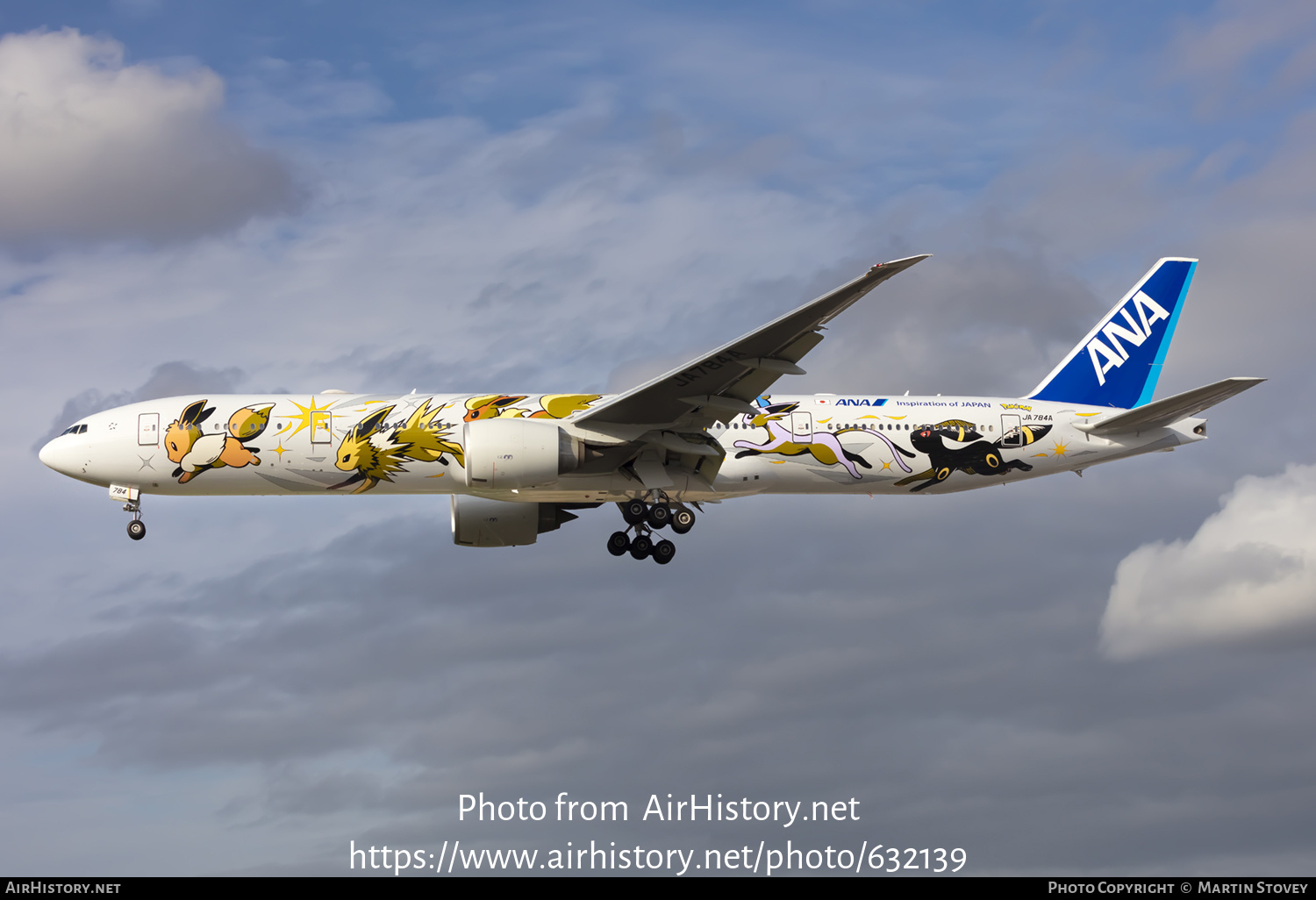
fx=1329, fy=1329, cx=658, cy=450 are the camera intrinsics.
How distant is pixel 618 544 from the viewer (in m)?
33.8

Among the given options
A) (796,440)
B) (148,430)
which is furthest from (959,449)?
(148,430)

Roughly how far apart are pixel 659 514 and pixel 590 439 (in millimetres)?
3277

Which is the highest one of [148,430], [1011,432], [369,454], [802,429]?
[1011,432]

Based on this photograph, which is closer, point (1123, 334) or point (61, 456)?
point (61, 456)

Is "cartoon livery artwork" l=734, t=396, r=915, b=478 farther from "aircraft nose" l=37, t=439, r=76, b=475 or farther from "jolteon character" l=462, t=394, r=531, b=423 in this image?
"aircraft nose" l=37, t=439, r=76, b=475

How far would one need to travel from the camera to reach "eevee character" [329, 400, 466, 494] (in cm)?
3183

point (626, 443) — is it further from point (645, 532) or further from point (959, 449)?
point (959, 449)

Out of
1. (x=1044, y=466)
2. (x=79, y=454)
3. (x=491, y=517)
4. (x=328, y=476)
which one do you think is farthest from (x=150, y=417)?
(x=1044, y=466)

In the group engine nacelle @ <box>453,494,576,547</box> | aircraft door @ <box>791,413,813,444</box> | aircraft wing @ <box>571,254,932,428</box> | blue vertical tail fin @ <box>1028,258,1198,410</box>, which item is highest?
blue vertical tail fin @ <box>1028,258,1198,410</box>

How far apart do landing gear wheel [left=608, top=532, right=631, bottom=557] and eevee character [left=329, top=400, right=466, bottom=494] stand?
4481 mm

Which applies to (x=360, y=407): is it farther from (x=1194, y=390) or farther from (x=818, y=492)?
(x=1194, y=390)

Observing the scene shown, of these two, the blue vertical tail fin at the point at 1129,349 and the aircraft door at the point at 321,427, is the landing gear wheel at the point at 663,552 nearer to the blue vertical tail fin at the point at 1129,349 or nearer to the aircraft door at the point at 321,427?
the aircraft door at the point at 321,427

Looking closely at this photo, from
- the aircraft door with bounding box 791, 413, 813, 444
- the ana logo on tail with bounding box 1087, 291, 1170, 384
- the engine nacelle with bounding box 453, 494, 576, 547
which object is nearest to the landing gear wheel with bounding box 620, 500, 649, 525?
the engine nacelle with bounding box 453, 494, 576, 547

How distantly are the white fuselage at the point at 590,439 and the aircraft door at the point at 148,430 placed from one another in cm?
3
